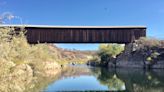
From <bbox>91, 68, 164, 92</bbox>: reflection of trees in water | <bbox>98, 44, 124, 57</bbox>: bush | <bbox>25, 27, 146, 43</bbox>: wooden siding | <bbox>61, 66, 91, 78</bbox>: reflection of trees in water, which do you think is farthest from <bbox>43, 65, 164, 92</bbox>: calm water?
<bbox>98, 44, 124, 57</bbox>: bush

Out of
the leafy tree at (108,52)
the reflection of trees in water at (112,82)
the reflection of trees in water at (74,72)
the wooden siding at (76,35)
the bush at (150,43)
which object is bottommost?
the reflection of trees in water at (74,72)

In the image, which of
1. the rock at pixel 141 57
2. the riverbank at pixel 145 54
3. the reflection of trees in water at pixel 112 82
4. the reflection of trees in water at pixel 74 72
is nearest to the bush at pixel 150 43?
the riverbank at pixel 145 54

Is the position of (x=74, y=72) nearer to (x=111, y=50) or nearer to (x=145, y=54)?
(x=145, y=54)

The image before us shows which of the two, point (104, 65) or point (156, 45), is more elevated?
point (156, 45)

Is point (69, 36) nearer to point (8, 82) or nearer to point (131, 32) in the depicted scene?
point (131, 32)

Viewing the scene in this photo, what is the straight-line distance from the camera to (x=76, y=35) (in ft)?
185

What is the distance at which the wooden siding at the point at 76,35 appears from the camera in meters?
55.7

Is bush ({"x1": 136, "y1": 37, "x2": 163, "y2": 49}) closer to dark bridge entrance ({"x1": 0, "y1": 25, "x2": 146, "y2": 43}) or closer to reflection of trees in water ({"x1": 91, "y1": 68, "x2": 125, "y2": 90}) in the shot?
dark bridge entrance ({"x1": 0, "y1": 25, "x2": 146, "y2": 43})

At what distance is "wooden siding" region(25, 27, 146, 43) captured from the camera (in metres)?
55.7

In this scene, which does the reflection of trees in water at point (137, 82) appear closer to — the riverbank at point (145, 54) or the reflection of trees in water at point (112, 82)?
the reflection of trees in water at point (112, 82)

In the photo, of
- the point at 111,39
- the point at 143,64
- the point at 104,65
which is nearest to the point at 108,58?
the point at 104,65

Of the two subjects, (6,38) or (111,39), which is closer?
(6,38)

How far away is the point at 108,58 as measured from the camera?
269 feet

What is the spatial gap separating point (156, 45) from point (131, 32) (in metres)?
6.81
